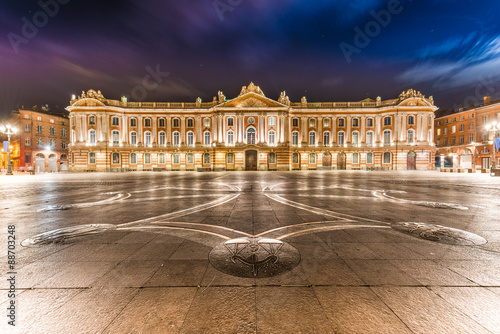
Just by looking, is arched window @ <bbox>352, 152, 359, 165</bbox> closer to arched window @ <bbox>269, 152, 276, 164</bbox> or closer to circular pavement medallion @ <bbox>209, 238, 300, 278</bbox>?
arched window @ <bbox>269, 152, 276, 164</bbox>

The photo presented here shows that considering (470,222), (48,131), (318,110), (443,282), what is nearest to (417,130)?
(318,110)

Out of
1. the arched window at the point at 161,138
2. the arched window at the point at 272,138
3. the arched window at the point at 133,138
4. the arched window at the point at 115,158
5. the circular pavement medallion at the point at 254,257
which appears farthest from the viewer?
the arched window at the point at 161,138

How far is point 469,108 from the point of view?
1857 inches

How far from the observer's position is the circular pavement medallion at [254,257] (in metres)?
3.23

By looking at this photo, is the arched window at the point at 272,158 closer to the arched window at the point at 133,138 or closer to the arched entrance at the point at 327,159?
the arched entrance at the point at 327,159

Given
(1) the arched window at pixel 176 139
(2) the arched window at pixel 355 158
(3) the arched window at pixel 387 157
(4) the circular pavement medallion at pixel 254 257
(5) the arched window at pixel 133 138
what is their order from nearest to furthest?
(4) the circular pavement medallion at pixel 254 257
(3) the arched window at pixel 387 157
(5) the arched window at pixel 133 138
(2) the arched window at pixel 355 158
(1) the arched window at pixel 176 139

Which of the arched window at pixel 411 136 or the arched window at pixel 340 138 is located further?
the arched window at pixel 340 138

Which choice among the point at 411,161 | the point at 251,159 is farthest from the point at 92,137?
the point at 411,161

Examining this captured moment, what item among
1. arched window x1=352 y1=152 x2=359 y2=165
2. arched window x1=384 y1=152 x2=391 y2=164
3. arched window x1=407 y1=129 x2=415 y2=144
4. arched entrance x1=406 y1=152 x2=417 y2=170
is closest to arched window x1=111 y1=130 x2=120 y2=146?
arched window x1=352 y1=152 x2=359 y2=165

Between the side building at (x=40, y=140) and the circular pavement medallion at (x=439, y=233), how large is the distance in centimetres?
5641

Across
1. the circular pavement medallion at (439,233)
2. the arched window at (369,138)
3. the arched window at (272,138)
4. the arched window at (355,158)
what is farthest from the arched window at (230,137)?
the circular pavement medallion at (439,233)

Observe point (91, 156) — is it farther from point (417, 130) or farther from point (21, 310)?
point (417, 130)

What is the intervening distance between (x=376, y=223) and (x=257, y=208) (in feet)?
12.0

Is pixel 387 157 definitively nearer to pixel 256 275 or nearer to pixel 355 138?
pixel 355 138
